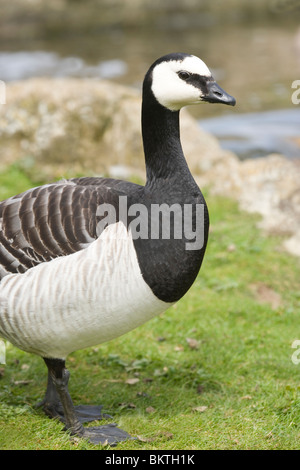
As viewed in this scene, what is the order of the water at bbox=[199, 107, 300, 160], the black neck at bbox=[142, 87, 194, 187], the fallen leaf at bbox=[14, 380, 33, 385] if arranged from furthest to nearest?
the water at bbox=[199, 107, 300, 160] < the fallen leaf at bbox=[14, 380, 33, 385] < the black neck at bbox=[142, 87, 194, 187]

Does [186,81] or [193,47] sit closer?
[186,81]

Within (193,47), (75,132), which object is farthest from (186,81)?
(193,47)

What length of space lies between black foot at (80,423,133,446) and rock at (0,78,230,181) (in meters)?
5.09

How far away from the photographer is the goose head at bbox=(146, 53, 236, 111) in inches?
153

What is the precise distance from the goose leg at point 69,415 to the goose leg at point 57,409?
0.63 feet

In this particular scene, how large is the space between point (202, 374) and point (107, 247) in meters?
1.77

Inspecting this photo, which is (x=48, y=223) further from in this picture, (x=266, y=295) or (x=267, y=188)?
(x=267, y=188)

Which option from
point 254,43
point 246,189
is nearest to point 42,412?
point 246,189

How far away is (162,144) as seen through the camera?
13.6ft

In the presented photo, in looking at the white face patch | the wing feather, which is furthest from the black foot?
the white face patch

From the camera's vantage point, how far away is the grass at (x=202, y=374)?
4.21m

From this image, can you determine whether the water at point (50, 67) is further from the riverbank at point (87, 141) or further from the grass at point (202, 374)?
the grass at point (202, 374)

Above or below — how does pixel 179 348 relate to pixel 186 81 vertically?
below

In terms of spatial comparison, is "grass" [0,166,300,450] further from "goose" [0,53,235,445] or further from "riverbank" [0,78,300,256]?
"riverbank" [0,78,300,256]
